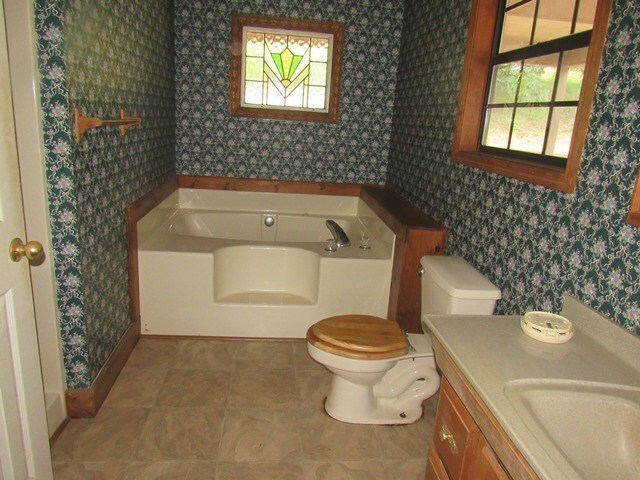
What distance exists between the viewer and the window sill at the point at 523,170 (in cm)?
157

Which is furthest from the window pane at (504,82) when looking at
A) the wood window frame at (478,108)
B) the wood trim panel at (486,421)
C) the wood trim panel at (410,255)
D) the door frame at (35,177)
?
the door frame at (35,177)

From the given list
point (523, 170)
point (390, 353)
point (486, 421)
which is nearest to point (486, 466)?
point (486, 421)

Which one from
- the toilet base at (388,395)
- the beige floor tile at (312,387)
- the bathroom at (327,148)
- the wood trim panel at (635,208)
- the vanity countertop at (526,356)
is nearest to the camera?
the vanity countertop at (526,356)

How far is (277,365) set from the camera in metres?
2.60

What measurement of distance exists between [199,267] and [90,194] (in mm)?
862

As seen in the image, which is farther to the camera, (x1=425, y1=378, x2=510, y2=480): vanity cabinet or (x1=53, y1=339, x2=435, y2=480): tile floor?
(x1=53, y1=339, x2=435, y2=480): tile floor

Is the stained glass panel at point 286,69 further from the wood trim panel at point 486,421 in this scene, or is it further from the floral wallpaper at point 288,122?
the wood trim panel at point 486,421

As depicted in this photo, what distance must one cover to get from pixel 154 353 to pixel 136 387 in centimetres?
34

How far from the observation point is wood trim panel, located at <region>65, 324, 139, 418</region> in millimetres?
2041

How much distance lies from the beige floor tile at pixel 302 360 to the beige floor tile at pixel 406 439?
1.75 ft

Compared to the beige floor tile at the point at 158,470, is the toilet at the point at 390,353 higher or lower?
higher

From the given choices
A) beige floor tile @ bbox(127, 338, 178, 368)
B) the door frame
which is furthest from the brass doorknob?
beige floor tile @ bbox(127, 338, 178, 368)

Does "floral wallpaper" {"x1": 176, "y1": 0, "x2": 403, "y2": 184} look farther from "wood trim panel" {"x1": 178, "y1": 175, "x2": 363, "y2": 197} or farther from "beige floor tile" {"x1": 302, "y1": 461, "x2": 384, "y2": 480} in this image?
"beige floor tile" {"x1": 302, "y1": 461, "x2": 384, "y2": 480}

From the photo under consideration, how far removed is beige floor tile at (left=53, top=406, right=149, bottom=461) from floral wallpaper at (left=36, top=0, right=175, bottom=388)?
0.58 feet
